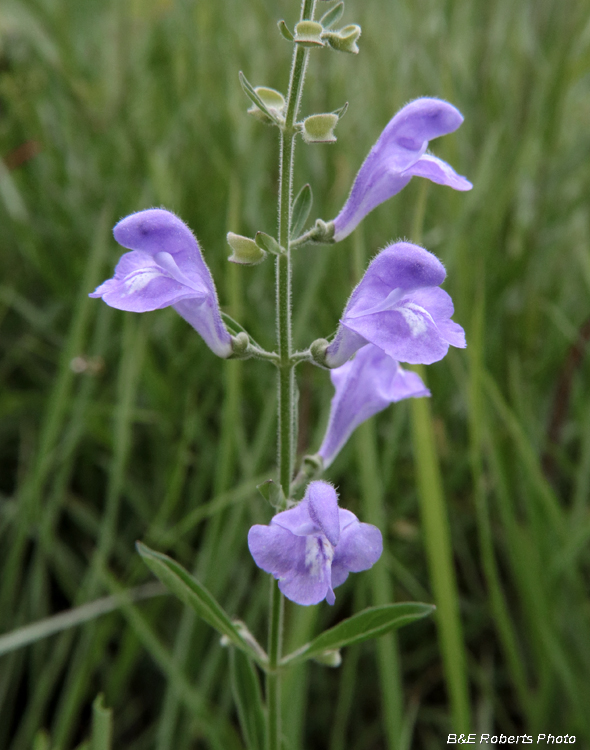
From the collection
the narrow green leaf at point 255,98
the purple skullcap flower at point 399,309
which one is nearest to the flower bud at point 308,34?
the narrow green leaf at point 255,98

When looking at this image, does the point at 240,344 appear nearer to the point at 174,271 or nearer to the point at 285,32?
the point at 174,271

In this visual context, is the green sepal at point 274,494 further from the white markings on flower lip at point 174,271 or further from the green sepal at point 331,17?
the green sepal at point 331,17

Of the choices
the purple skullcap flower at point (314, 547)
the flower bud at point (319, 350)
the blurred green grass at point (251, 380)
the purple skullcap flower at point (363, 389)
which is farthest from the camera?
the blurred green grass at point (251, 380)

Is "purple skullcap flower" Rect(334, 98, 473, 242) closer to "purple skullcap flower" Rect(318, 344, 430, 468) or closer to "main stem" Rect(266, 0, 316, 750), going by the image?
"main stem" Rect(266, 0, 316, 750)

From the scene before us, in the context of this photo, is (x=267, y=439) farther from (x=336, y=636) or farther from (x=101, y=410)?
(x=336, y=636)

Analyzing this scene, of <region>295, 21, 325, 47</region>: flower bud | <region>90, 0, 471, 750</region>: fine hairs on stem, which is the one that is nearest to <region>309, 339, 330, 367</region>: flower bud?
<region>90, 0, 471, 750</region>: fine hairs on stem

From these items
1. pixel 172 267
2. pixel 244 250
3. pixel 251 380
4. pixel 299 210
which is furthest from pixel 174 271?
pixel 251 380

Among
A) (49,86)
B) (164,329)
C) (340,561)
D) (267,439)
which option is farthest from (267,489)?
(49,86)
